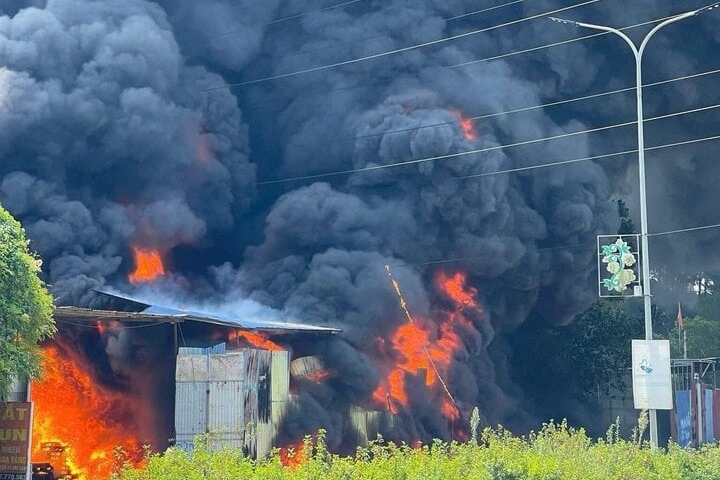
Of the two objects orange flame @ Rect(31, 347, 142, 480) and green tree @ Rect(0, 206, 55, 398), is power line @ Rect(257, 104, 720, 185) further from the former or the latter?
green tree @ Rect(0, 206, 55, 398)

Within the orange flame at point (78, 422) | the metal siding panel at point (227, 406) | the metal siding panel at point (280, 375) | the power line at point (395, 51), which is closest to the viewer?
the metal siding panel at point (227, 406)

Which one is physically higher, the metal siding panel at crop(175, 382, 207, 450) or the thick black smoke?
the thick black smoke

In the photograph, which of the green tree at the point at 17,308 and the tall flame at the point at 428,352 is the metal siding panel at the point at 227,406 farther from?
the tall flame at the point at 428,352

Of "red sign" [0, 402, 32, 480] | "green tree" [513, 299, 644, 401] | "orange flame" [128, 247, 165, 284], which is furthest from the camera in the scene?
"green tree" [513, 299, 644, 401]

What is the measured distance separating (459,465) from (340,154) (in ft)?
112

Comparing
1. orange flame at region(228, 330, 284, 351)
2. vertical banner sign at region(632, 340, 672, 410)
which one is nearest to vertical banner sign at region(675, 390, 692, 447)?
orange flame at region(228, 330, 284, 351)

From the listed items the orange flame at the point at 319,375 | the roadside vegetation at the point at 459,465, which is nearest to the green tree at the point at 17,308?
the roadside vegetation at the point at 459,465

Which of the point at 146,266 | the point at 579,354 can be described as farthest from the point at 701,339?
the point at 146,266

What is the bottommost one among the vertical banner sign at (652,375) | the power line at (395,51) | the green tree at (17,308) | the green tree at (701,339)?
the vertical banner sign at (652,375)

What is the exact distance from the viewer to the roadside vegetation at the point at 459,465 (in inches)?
587

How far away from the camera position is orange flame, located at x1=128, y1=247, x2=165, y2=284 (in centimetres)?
4462

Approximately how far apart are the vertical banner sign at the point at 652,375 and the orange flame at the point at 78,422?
62.6 ft

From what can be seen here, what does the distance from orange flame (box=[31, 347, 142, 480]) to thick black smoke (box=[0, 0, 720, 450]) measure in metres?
3.26

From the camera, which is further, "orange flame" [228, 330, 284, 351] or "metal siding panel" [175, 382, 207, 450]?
"orange flame" [228, 330, 284, 351]
